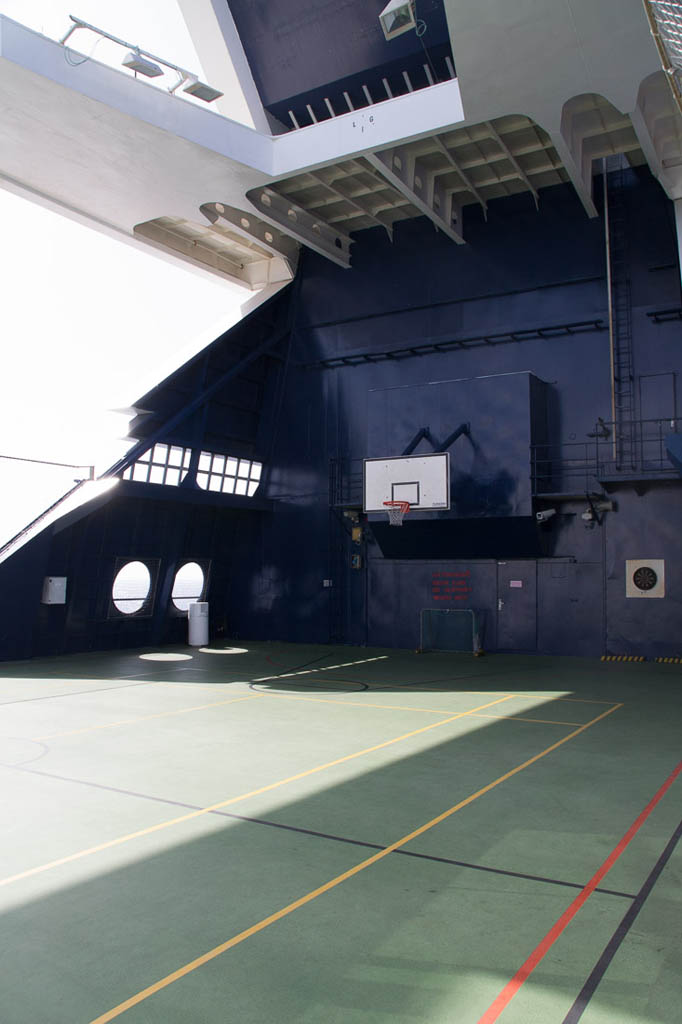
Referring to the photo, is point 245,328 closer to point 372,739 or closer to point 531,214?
point 531,214

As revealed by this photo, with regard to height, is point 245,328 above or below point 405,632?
above

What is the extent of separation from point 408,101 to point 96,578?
14.7 m

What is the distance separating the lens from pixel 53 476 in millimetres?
20859

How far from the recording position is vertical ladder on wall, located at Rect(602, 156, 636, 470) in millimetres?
20016

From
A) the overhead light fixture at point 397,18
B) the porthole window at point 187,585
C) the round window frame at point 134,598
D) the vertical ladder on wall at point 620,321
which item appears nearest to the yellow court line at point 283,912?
the vertical ladder on wall at point 620,321

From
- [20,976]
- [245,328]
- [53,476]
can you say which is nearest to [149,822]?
[20,976]

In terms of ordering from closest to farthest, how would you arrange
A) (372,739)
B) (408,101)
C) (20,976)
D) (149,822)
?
(20,976)
(149,822)
(372,739)
(408,101)

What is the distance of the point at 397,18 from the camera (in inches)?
696

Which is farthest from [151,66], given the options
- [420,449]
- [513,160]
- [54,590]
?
[54,590]

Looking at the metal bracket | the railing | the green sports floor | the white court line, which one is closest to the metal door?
the railing

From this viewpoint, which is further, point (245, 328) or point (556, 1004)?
point (245, 328)

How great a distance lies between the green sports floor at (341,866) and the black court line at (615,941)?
2cm

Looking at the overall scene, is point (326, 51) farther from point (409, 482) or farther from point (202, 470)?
point (202, 470)

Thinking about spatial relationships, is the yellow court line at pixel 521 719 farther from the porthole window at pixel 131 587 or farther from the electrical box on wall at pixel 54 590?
the porthole window at pixel 131 587
